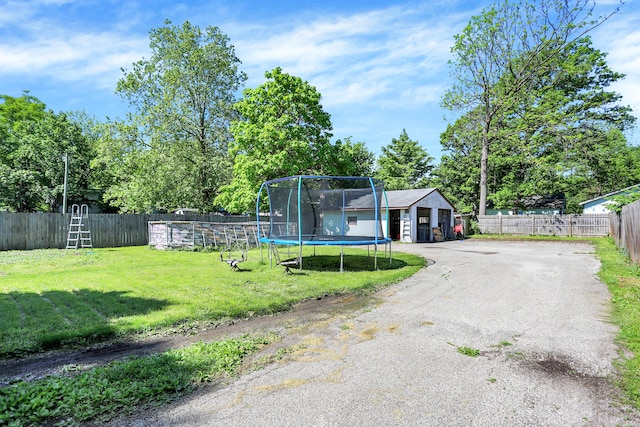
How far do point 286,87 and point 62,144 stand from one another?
55.4 feet

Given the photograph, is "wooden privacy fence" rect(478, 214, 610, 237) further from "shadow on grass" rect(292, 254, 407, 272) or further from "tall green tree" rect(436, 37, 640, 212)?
"shadow on grass" rect(292, 254, 407, 272)

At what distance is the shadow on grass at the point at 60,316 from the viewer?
148 inches

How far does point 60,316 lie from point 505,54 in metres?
29.3

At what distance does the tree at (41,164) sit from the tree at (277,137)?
512 inches

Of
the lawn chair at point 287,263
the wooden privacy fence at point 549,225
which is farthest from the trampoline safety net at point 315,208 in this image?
the wooden privacy fence at point 549,225

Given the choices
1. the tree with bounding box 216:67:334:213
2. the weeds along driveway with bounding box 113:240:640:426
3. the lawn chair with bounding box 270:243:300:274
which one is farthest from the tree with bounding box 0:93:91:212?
the weeds along driveway with bounding box 113:240:640:426

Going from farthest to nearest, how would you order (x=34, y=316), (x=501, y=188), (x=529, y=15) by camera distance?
(x=501, y=188) < (x=529, y=15) < (x=34, y=316)

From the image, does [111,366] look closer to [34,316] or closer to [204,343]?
[204,343]

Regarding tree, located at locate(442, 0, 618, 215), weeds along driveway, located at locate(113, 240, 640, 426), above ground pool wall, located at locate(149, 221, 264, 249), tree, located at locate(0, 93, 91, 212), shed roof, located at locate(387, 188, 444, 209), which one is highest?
tree, located at locate(442, 0, 618, 215)

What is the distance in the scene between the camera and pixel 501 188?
1222 inches

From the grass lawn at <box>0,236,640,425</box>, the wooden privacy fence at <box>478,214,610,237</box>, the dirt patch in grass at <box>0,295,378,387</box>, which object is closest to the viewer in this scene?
the grass lawn at <box>0,236,640,425</box>

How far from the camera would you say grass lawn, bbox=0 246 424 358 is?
4.17 m

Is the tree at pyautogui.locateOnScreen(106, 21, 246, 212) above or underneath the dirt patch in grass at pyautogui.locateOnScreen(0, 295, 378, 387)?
above

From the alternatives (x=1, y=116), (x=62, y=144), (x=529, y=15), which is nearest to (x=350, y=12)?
(x=529, y=15)
